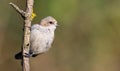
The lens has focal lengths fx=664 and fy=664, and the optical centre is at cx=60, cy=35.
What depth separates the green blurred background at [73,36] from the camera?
28.2ft

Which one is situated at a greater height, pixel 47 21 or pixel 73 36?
pixel 73 36

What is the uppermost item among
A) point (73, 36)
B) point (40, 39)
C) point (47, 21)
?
point (73, 36)

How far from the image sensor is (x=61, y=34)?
9211 millimetres

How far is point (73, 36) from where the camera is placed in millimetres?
9195

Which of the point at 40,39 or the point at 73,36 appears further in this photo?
the point at 73,36

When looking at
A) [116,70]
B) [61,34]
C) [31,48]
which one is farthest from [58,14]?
[31,48]

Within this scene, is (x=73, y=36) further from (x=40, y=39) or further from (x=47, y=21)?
(x=40, y=39)

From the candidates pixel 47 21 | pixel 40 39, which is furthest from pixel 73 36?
pixel 40 39

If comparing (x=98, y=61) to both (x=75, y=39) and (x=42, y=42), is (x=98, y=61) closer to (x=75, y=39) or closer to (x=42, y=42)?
(x=75, y=39)

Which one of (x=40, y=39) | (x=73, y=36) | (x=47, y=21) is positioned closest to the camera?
(x=40, y=39)

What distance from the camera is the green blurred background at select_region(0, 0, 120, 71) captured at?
28.2 feet

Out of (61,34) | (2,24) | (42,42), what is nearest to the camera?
(42,42)

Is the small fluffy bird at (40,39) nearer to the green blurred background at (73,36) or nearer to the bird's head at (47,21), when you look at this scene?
the bird's head at (47,21)

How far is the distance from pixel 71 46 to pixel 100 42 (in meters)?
0.60
